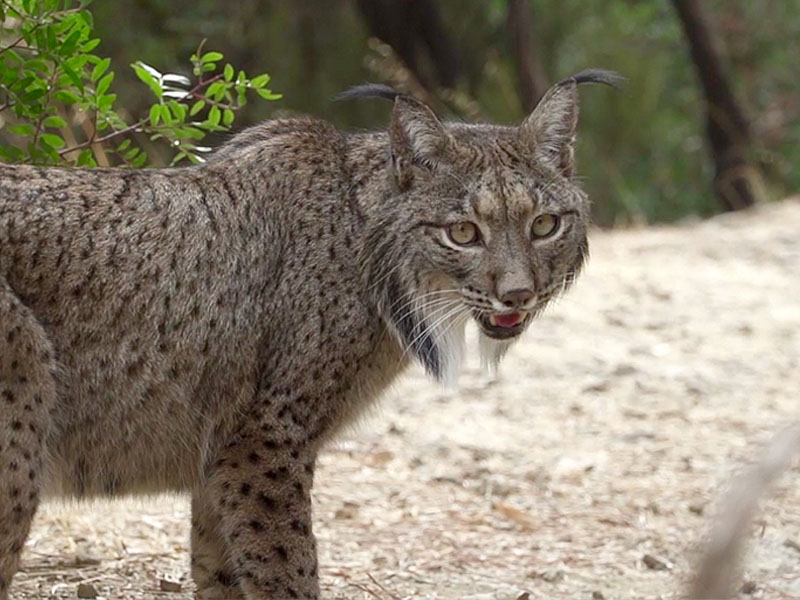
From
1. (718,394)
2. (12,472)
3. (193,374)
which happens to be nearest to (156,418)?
(193,374)

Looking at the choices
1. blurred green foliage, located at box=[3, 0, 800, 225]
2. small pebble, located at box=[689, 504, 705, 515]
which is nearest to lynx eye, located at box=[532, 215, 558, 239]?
small pebble, located at box=[689, 504, 705, 515]

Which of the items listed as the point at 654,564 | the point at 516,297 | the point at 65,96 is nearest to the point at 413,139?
the point at 516,297

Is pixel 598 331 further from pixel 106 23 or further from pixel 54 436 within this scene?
pixel 106 23

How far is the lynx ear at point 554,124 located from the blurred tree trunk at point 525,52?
318 inches

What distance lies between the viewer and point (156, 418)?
4.37 m

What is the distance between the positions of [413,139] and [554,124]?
48cm

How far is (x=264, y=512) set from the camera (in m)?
4.36

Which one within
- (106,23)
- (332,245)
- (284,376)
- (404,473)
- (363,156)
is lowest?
(404,473)

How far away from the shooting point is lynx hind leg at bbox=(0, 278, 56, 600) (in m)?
3.96

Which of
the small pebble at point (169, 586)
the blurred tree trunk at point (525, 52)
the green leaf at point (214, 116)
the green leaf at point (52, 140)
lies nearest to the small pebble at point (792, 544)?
the small pebble at point (169, 586)

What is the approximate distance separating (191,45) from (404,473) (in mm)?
8794

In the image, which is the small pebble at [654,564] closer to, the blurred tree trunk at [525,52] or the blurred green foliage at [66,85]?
the blurred green foliage at [66,85]

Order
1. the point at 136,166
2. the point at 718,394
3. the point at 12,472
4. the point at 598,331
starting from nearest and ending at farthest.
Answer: the point at 12,472 → the point at 136,166 → the point at 718,394 → the point at 598,331

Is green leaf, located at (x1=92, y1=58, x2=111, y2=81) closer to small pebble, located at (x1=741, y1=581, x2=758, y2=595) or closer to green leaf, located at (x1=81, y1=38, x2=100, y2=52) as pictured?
green leaf, located at (x1=81, y1=38, x2=100, y2=52)
